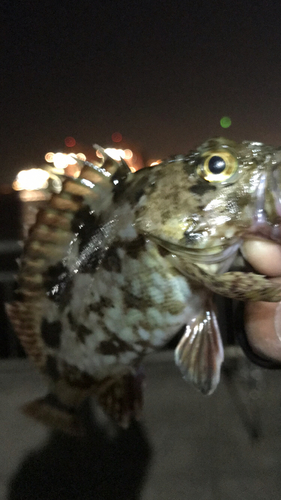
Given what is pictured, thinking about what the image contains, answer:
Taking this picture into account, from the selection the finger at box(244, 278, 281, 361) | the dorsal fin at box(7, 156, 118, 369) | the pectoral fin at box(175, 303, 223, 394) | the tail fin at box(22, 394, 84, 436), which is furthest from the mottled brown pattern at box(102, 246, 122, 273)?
the tail fin at box(22, 394, 84, 436)

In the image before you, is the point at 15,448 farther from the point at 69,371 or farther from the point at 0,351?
the point at 69,371

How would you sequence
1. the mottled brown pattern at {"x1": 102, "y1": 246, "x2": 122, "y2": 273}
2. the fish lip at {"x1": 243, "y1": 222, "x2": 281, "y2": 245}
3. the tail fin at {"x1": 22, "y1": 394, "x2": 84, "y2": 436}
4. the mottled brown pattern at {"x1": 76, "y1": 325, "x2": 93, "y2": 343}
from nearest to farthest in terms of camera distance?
the fish lip at {"x1": 243, "y1": 222, "x2": 281, "y2": 245}, the mottled brown pattern at {"x1": 102, "y1": 246, "x2": 122, "y2": 273}, the mottled brown pattern at {"x1": 76, "y1": 325, "x2": 93, "y2": 343}, the tail fin at {"x1": 22, "y1": 394, "x2": 84, "y2": 436}

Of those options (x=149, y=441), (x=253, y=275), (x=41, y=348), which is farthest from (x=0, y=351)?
(x=253, y=275)

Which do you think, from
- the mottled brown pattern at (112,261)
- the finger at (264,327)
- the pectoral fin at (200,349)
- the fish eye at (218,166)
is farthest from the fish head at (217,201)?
the finger at (264,327)

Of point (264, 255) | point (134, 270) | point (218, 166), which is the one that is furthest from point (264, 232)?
point (134, 270)

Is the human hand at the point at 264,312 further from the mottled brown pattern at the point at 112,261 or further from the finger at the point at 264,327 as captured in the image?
the mottled brown pattern at the point at 112,261

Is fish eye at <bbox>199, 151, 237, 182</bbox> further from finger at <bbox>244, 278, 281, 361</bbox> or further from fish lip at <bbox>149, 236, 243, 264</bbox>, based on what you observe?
finger at <bbox>244, 278, 281, 361</bbox>
